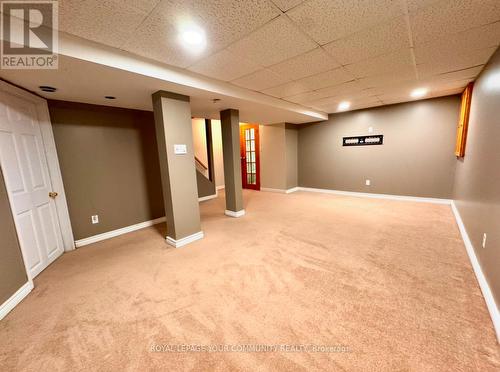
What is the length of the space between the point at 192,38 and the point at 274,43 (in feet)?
2.40

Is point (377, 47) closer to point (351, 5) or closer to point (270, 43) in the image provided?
point (351, 5)

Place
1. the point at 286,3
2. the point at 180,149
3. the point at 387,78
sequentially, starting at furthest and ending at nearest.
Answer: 1. the point at 387,78
2. the point at 180,149
3. the point at 286,3

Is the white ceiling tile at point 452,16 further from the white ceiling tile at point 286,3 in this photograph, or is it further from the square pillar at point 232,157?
the square pillar at point 232,157

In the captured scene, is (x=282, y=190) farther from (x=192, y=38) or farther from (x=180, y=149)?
(x=192, y=38)

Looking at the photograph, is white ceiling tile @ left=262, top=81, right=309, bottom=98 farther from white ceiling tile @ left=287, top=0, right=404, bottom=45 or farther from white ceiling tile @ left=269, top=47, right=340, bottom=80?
white ceiling tile @ left=287, top=0, right=404, bottom=45

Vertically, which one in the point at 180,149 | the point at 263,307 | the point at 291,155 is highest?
the point at 180,149

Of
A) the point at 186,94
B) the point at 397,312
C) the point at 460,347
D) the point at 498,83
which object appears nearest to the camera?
the point at 460,347

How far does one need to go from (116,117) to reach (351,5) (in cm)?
347

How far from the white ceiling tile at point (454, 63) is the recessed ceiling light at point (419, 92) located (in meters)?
0.95

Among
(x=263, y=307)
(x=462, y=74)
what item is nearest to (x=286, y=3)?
(x=263, y=307)

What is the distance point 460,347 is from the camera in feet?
4.42

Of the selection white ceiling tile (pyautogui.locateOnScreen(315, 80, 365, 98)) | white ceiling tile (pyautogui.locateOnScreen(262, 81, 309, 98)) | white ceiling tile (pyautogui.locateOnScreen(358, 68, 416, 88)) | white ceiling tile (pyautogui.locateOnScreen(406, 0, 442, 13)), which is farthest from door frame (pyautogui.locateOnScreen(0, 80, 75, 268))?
white ceiling tile (pyautogui.locateOnScreen(358, 68, 416, 88))

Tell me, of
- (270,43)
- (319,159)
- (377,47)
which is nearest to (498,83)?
(377,47)

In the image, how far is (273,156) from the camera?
21.1ft
